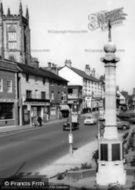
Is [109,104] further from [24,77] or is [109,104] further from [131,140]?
[24,77]

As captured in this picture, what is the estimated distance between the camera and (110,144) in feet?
39.0

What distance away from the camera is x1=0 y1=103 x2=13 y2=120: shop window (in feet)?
151

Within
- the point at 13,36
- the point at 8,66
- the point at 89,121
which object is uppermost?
the point at 13,36

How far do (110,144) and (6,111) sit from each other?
120 feet

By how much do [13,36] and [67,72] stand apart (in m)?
20.8

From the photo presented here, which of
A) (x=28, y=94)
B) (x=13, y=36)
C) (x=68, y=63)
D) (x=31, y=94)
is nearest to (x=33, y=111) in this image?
(x=31, y=94)

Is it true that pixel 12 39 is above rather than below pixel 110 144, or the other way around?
above

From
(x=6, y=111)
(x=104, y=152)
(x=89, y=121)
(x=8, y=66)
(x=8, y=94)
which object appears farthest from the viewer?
(x=89, y=121)

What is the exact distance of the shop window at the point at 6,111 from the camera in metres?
45.9

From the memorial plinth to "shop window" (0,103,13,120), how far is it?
34.6 m

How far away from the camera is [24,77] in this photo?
176ft

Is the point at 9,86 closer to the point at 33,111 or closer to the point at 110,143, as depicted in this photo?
the point at 33,111

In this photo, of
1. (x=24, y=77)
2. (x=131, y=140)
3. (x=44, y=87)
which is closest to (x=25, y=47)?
(x=44, y=87)

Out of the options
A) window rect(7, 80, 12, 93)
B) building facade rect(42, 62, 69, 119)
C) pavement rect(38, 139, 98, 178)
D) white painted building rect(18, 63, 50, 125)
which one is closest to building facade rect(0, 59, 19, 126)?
window rect(7, 80, 12, 93)
